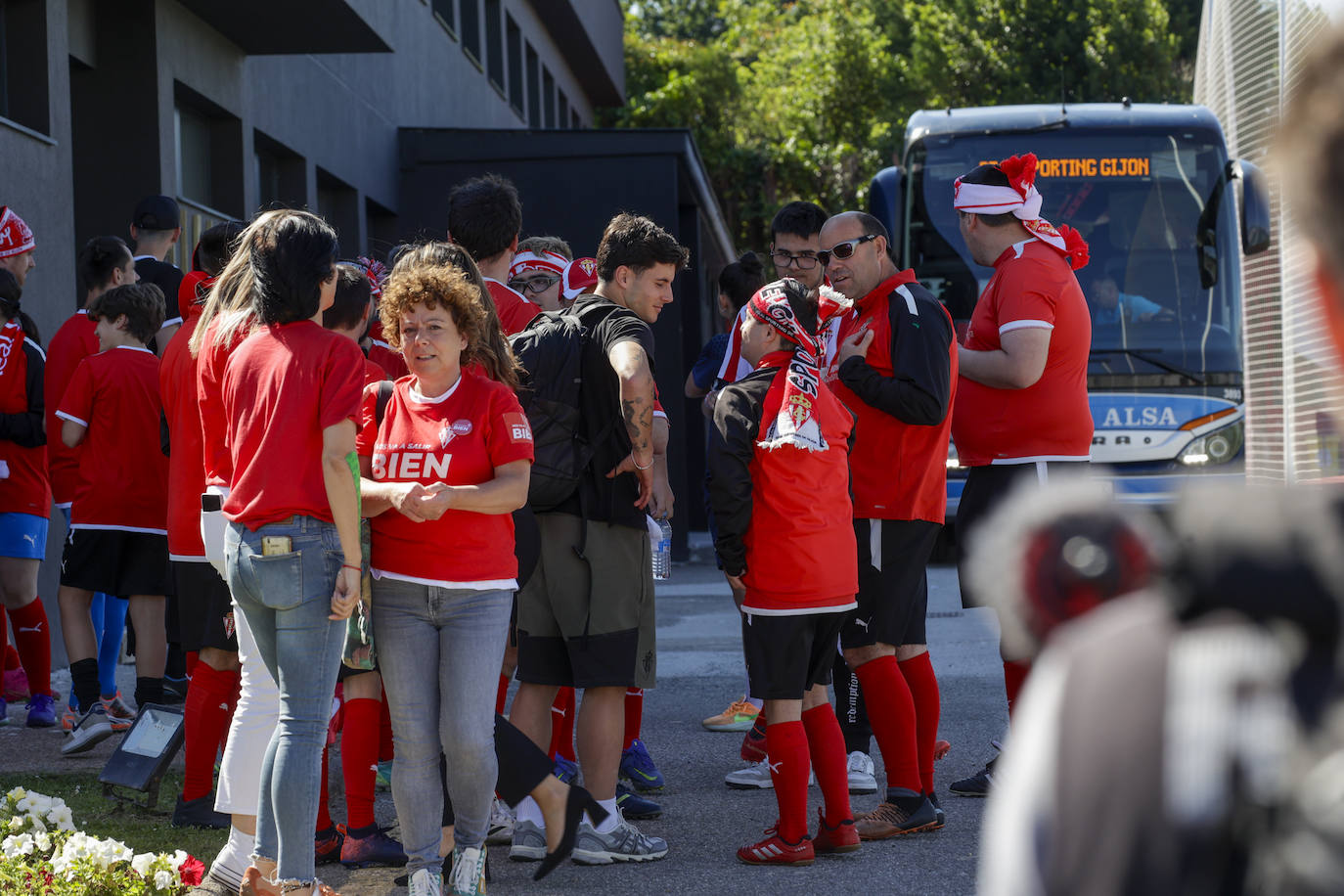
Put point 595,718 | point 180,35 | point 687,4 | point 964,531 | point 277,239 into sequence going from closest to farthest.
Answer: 1. point 277,239
2. point 595,718
3. point 964,531
4. point 180,35
5. point 687,4

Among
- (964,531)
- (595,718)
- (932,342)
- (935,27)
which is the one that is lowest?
(595,718)

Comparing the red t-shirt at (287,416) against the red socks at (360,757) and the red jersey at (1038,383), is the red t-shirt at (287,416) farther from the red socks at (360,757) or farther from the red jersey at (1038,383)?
the red jersey at (1038,383)

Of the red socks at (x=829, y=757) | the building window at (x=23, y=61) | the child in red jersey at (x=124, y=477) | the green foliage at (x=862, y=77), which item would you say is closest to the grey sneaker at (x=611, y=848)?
the red socks at (x=829, y=757)

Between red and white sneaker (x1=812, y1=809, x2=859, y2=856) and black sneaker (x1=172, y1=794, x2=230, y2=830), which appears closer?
red and white sneaker (x1=812, y1=809, x2=859, y2=856)

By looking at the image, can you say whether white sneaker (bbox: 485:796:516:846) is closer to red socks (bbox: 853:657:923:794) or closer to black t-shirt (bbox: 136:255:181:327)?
red socks (bbox: 853:657:923:794)

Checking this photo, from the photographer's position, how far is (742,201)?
36.5 metres

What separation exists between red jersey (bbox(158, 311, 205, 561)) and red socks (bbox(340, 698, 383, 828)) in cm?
80

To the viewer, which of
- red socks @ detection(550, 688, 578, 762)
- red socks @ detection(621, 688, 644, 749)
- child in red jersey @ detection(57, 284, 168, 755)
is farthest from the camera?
child in red jersey @ detection(57, 284, 168, 755)

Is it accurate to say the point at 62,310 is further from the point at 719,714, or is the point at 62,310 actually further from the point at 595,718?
the point at 595,718

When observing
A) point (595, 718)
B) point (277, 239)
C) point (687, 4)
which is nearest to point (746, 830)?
point (595, 718)

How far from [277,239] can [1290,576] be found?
10.0ft

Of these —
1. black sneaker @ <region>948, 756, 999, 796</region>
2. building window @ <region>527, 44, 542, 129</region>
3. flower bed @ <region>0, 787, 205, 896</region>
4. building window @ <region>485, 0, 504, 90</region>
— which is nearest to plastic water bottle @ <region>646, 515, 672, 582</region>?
black sneaker @ <region>948, 756, 999, 796</region>

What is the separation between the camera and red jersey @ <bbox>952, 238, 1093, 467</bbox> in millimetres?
5047

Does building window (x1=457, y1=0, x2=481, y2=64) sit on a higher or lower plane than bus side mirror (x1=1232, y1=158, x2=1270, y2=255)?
higher
